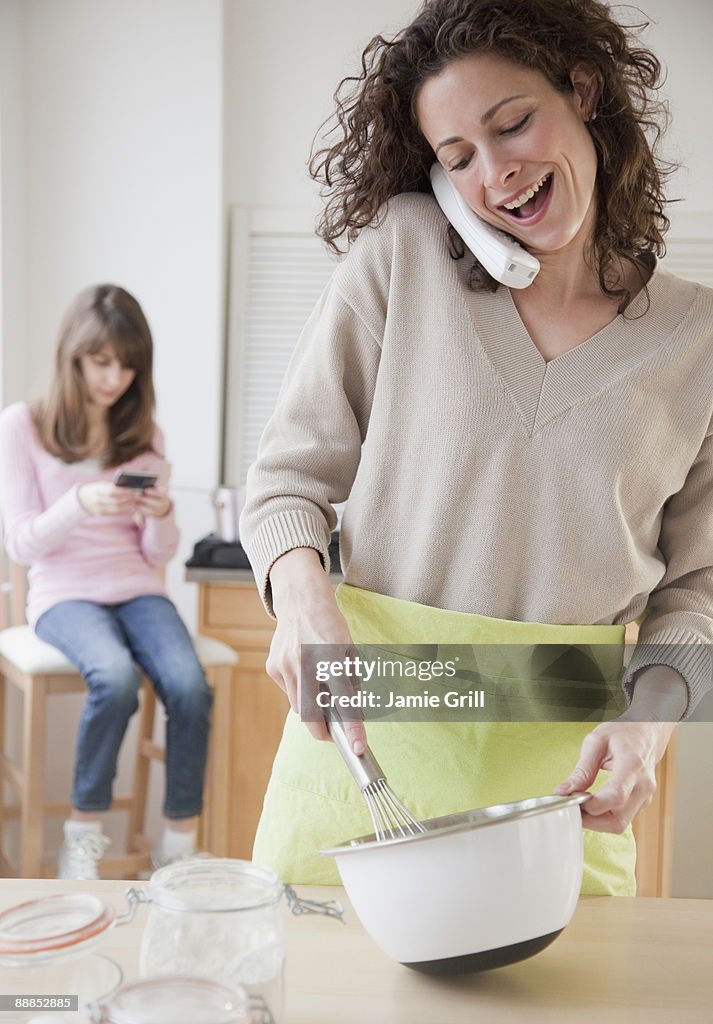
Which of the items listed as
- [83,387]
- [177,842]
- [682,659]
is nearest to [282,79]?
[83,387]

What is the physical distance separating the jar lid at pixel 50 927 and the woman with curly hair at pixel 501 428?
10.2 inches

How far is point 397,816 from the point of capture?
0.58m

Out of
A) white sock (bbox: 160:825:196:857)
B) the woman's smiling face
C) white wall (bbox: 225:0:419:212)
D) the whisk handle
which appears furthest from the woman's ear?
white wall (bbox: 225:0:419:212)

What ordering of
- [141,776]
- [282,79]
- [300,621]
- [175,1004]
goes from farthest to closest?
[282,79]
[141,776]
[300,621]
[175,1004]

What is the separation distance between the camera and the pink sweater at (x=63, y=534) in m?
2.00

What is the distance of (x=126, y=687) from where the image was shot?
1.91m

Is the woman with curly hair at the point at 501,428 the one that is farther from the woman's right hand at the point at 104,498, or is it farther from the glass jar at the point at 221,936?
the woman's right hand at the point at 104,498

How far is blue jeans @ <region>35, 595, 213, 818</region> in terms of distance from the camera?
190cm

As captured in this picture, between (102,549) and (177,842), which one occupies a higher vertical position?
(102,549)

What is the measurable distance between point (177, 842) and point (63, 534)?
0.60 m

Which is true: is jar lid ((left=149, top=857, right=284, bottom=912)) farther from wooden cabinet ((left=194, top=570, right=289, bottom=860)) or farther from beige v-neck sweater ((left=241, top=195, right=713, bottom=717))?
wooden cabinet ((left=194, top=570, right=289, bottom=860))

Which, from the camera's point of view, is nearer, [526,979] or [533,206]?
[526,979]

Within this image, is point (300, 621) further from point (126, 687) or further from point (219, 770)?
point (219, 770)

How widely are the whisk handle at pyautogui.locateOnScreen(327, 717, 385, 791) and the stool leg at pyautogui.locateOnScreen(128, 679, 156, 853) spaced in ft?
5.33
